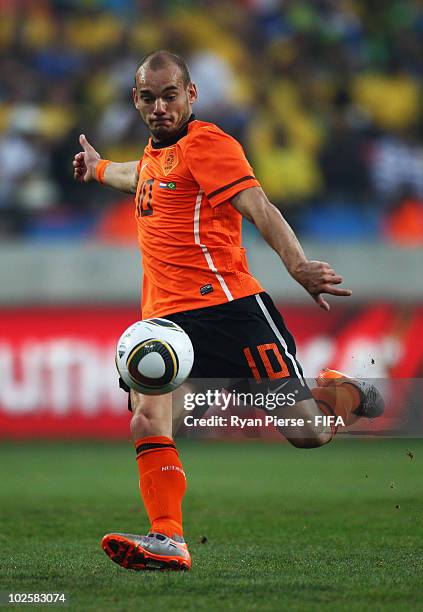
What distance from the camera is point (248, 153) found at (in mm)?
12977

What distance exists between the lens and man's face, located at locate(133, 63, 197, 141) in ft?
14.7

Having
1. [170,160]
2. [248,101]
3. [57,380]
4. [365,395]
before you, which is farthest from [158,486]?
[248,101]

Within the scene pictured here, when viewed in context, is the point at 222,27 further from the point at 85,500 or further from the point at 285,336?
the point at 285,336

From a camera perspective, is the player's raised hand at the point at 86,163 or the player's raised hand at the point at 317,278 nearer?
the player's raised hand at the point at 317,278

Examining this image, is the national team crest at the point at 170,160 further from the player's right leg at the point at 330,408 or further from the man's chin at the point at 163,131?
the player's right leg at the point at 330,408

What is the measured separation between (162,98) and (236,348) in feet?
3.48

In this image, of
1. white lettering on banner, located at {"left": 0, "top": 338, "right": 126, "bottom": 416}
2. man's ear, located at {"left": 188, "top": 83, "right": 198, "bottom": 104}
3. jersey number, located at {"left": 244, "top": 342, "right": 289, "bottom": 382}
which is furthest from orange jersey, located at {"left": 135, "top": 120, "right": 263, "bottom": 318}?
white lettering on banner, located at {"left": 0, "top": 338, "right": 126, "bottom": 416}

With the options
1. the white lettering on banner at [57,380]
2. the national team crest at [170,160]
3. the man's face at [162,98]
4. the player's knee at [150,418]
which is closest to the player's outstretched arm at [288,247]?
the national team crest at [170,160]

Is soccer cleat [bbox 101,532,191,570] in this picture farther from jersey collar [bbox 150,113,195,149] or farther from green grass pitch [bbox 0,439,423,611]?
jersey collar [bbox 150,113,195,149]

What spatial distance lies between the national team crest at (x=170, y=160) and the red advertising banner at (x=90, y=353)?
674 centimetres

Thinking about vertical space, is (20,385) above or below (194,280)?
below

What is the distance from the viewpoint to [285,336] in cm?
461

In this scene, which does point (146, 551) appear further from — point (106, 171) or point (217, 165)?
point (106, 171)

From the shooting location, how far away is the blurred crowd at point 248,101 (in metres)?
12.8
